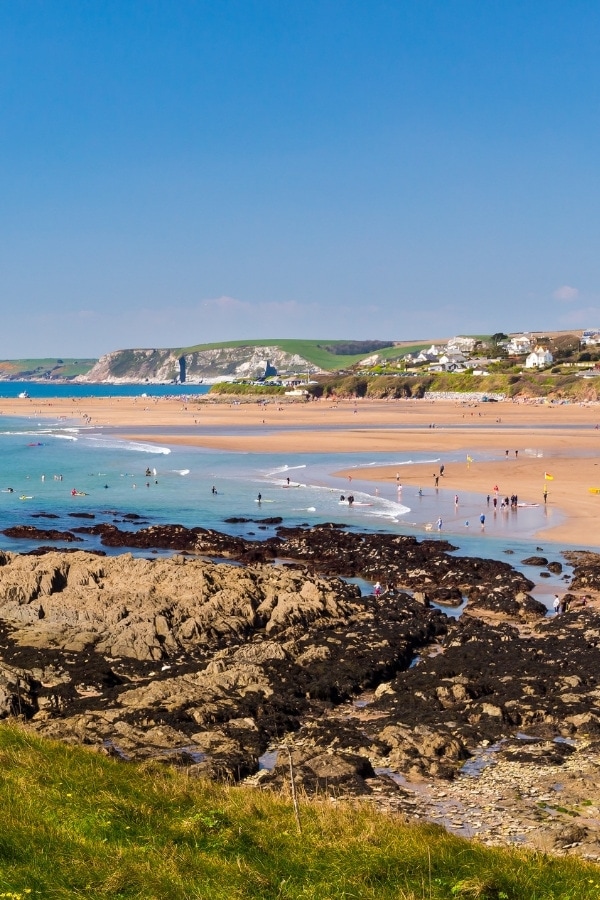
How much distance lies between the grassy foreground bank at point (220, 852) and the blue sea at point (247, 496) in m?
18.7

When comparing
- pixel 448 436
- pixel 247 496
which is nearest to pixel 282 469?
pixel 247 496

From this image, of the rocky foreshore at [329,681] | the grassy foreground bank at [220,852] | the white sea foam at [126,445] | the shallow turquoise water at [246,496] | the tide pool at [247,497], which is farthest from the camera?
the white sea foam at [126,445]

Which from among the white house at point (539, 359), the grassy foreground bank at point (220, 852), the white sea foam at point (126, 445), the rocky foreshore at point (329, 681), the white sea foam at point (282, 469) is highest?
the white house at point (539, 359)

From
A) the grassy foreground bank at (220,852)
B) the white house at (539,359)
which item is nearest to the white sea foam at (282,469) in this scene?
the grassy foreground bank at (220,852)

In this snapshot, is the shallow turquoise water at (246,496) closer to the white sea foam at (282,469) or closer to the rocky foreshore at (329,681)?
the white sea foam at (282,469)

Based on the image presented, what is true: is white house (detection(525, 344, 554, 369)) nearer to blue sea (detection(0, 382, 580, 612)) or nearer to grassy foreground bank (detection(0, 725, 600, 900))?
blue sea (detection(0, 382, 580, 612))

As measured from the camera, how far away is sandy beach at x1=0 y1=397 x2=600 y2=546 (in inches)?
1911

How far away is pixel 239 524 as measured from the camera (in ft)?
131

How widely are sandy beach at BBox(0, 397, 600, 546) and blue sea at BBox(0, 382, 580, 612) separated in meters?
1.92

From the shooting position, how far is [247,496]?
48094mm

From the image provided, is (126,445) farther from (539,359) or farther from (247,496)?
(539,359)

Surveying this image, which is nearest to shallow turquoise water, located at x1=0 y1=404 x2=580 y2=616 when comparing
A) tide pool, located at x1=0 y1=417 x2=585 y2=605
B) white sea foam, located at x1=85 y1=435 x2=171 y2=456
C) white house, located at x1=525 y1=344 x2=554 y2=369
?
tide pool, located at x1=0 y1=417 x2=585 y2=605

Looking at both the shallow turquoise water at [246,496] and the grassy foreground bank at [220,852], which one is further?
the shallow turquoise water at [246,496]

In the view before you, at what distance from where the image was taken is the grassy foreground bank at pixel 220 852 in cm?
735
